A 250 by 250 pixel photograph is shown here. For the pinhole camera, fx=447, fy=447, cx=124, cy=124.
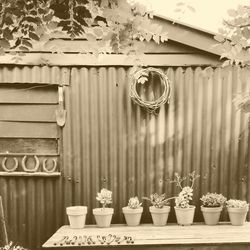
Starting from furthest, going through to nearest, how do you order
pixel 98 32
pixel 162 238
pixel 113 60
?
pixel 113 60
pixel 162 238
pixel 98 32

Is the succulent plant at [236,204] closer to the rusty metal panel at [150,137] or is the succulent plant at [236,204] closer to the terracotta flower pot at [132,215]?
the rusty metal panel at [150,137]

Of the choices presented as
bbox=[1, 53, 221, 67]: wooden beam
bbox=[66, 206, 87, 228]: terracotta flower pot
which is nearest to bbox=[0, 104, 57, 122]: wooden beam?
bbox=[1, 53, 221, 67]: wooden beam

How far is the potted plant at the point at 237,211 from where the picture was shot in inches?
281

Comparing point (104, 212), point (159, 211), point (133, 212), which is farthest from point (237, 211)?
point (104, 212)

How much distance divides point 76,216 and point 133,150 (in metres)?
1.43

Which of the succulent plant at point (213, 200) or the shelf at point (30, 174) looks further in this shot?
the shelf at point (30, 174)

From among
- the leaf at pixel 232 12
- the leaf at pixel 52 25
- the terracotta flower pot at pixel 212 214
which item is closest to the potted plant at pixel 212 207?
the terracotta flower pot at pixel 212 214

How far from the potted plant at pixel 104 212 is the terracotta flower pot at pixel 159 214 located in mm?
668

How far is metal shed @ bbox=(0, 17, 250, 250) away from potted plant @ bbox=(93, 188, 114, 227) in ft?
1.04

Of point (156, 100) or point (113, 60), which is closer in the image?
point (156, 100)

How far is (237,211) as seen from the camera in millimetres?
7152

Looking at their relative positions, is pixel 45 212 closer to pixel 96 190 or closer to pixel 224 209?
pixel 96 190

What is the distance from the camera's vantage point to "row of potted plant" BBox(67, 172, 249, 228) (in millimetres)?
7160

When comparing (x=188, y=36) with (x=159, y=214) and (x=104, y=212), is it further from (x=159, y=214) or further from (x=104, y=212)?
(x=104, y=212)
